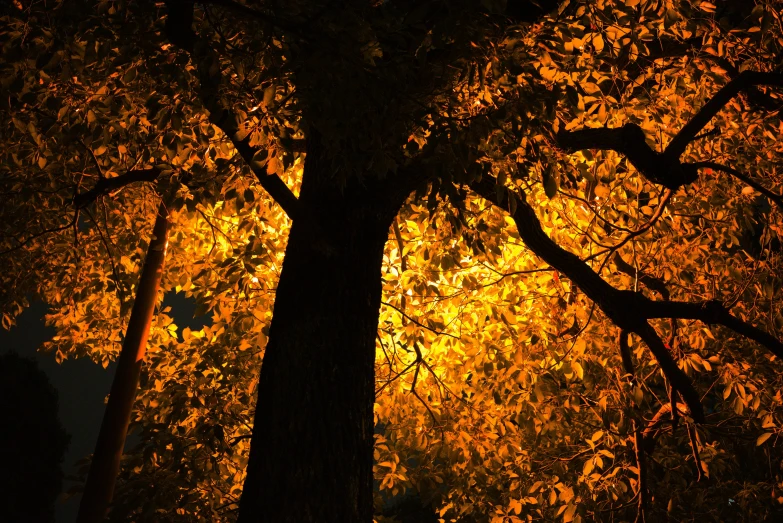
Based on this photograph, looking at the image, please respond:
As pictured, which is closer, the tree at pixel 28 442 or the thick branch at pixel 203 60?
the thick branch at pixel 203 60

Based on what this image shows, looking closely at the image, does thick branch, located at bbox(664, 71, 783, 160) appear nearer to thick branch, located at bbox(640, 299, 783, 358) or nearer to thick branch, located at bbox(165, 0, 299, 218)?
thick branch, located at bbox(640, 299, 783, 358)

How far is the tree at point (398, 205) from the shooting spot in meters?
4.31

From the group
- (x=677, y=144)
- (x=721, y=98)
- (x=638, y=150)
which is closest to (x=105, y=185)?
(x=638, y=150)

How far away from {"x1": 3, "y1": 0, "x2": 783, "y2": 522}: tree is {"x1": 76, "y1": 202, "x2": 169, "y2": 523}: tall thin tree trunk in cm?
38

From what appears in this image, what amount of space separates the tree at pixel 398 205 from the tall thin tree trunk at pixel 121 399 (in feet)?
1.25

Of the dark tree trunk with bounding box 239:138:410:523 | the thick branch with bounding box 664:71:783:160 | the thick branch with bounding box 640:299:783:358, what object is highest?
the thick branch with bounding box 664:71:783:160

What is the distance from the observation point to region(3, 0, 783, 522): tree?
4.31 m

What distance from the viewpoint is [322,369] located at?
14.4ft

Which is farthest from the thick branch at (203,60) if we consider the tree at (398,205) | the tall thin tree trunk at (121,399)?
the tall thin tree trunk at (121,399)

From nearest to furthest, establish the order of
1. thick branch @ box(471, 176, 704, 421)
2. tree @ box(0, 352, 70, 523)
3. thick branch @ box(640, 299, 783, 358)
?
1. thick branch @ box(640, 299, 783, 358)
2. thick branch @ box(471, 176, 704, 421)
3. tree @ box(0, 352, 70, 523)

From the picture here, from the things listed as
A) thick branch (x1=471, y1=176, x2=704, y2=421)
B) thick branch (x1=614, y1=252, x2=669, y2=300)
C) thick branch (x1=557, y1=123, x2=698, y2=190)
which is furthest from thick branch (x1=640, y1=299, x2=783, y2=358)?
thick branch (x1=614, y1=252, x2=669, y2=300)

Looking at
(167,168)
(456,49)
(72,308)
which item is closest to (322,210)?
(167,168)

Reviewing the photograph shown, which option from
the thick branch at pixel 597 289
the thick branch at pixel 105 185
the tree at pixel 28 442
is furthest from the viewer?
the tree at pixel 28 442

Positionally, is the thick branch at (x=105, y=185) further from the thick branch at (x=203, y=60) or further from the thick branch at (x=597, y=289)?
the thick branch at (x=597, y=289)
